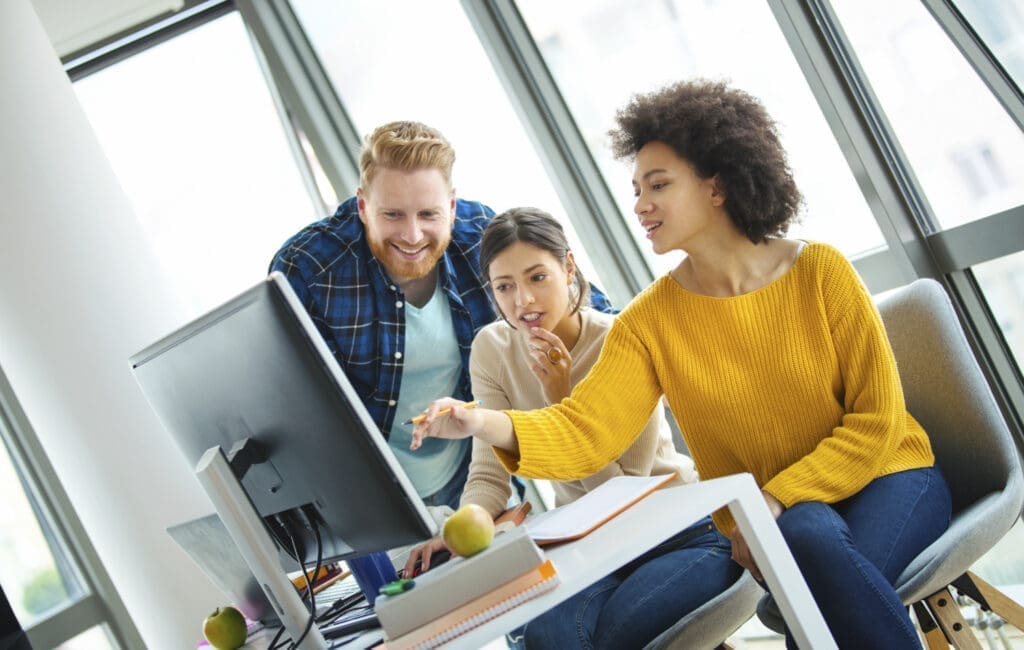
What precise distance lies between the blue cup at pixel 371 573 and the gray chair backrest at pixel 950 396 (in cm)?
106

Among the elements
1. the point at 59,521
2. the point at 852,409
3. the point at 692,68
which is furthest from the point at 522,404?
the point at 59,521

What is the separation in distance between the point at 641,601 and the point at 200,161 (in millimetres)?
3302

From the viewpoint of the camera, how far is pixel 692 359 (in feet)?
6.02

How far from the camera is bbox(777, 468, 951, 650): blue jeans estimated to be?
1414mm

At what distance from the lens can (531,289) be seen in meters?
2.15

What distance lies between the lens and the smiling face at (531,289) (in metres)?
2.14

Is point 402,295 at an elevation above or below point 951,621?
above

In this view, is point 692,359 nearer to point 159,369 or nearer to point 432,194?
point 432,194

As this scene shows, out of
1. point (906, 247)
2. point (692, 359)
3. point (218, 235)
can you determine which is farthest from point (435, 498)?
point (218, 235)

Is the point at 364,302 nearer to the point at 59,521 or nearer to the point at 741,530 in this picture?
the point at 741,530

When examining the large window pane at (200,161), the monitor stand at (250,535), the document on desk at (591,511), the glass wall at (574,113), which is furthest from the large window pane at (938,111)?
the large window pane at (200,161)

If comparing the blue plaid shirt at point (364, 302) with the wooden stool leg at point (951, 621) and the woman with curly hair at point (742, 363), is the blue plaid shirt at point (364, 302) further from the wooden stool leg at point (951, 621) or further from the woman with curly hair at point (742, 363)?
the wooden stool leg at point (951, 621)

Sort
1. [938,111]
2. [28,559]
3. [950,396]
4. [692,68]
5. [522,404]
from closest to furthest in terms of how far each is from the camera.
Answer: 1. [950,396]
2. [522,404]
3. [938,111]
4. [692,68]
5. [28,559]

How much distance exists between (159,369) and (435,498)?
120 cm
